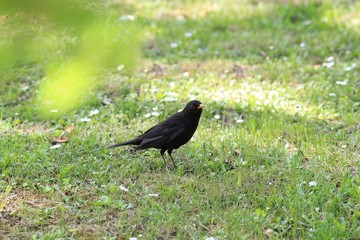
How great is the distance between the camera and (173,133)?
5004 mm

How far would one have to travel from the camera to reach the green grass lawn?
418 cm

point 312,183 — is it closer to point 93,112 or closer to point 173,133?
point 173,133

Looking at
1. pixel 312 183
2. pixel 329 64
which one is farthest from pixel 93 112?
pixel 329 64

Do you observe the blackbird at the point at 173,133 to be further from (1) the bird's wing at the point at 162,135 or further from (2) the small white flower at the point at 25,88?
(2) the small white flower at the point at 25,88

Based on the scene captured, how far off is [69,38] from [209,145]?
3239mm

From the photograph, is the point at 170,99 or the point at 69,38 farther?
the point at 170,99

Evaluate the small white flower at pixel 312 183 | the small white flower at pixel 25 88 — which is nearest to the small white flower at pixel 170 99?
the small white flower at pixel 25 88

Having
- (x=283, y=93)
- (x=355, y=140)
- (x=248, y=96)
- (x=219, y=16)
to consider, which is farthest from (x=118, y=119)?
(x=219, y=16)

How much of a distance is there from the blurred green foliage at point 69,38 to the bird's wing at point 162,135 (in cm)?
239

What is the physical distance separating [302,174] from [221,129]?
1389 mm

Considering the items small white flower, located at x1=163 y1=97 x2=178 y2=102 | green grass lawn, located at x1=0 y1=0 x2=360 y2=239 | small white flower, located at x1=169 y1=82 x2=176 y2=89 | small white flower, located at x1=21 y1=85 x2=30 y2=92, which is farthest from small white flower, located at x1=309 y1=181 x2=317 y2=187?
small white flower, located at x1=21 y1=85 x2=30 y2=92

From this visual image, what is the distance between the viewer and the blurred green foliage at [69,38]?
2201mm

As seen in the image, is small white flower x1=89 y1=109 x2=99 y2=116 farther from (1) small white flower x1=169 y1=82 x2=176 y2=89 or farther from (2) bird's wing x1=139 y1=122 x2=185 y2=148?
(2) bird's wing x1=139 y1=122 x2=185 y2=148

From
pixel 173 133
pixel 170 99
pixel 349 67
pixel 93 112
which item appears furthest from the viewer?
pixel 349 67
